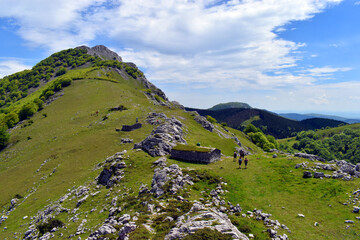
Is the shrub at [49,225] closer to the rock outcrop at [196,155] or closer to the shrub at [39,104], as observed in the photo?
the rock outcrop at [196,155]

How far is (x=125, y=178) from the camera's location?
122ft

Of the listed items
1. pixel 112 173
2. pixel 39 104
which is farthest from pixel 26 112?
pixel 112 173

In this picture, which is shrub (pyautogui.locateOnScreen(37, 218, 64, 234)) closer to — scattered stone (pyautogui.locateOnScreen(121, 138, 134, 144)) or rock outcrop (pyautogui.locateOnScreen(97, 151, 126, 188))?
rock outcrop (pyautogui.locateOnScreen(97, 151, 126, 188))

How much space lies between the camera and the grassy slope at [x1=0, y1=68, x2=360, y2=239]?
2295 centimetres

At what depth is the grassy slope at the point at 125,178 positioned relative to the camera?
22953 millimetres

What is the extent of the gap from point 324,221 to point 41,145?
3547 inches

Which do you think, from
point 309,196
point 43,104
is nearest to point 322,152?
point 309,196

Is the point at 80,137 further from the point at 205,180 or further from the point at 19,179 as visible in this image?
the point at 205,180

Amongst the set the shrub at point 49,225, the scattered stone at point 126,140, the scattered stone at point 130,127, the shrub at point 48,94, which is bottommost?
the shrub at point 49,225

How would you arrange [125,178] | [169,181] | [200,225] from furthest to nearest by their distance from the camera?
1. [125,178]
2. [169,181]
3. [200,225]

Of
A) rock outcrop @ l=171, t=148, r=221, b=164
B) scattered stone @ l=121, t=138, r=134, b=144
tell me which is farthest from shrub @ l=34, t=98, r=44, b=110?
rock outcrop @ l=171, t=148, r=221, b=164

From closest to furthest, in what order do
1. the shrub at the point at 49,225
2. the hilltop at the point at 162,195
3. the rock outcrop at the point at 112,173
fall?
the hilltop at the point at 162,195, the shrub at the point at 49,225, the rock outcrop at the point at 112,173

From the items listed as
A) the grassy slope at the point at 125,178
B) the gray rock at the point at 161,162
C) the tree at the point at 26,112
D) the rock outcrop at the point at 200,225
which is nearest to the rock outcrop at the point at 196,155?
the grassy slope at the point at 125,178

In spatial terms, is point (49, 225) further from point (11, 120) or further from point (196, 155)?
point (11, 120)
